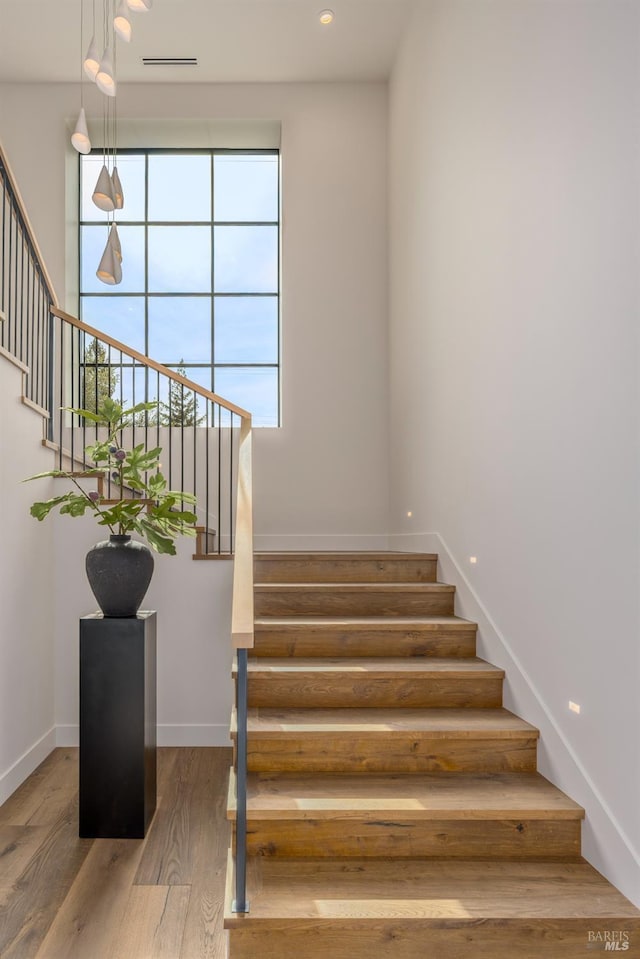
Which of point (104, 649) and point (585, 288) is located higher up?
point (585, 288)

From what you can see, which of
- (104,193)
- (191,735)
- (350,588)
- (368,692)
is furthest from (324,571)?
(104,193)

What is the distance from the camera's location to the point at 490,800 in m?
2.44

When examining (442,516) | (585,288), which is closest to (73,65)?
(442,516)

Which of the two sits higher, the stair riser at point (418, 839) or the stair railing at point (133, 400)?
the stair railing at point (133, 400)

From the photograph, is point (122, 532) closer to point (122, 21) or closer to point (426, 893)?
point (426, 893)

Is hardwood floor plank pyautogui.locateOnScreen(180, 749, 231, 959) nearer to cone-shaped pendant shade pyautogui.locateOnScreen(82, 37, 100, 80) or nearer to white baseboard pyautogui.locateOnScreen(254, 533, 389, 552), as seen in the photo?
white baseboard pyautogui.locateOnScreen(254, 533, 389, 552)

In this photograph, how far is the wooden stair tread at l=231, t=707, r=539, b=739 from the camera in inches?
106

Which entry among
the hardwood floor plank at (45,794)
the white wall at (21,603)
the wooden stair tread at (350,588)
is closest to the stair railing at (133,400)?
the white wall at (21,603)

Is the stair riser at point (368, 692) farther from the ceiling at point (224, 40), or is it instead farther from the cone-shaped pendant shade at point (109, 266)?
the ceiling at point (224, 40)

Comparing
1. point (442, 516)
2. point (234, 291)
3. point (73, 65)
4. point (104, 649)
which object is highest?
point (73, 65)

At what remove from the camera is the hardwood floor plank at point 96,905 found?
2182 millimetres

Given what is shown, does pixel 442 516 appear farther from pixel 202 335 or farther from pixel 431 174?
pixel 202 335

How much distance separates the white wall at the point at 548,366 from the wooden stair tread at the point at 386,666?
15 cm

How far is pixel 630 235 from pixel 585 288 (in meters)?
0.29
